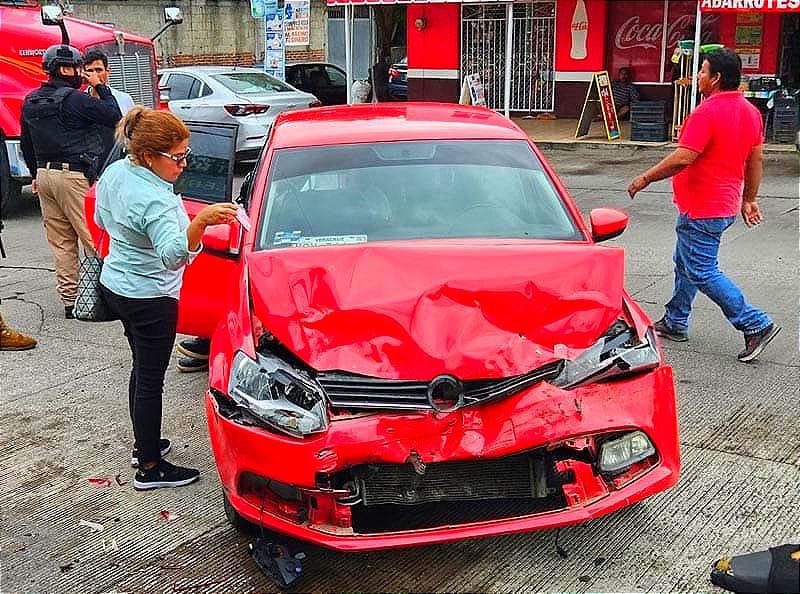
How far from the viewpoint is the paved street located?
3.53 m

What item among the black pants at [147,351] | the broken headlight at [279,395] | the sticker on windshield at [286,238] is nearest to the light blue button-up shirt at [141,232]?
the black pants at [147,351]

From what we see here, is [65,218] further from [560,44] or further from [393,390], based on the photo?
[560,44]

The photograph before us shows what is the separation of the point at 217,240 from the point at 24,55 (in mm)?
7760

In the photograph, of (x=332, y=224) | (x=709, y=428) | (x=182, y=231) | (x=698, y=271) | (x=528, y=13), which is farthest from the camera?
(x=528, y=13)

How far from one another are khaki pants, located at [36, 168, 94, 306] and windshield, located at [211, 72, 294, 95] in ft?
25.4

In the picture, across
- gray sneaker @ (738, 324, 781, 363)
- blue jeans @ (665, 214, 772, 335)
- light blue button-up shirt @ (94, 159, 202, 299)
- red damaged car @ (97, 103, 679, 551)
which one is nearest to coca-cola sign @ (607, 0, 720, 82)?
blue jeans @ (665, 214, 772, 335)

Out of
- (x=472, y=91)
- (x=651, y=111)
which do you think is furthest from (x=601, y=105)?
(x=472, y=91)

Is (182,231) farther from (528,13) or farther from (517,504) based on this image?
(528,13)

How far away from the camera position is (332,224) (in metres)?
4.37

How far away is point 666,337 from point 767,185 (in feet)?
23.3

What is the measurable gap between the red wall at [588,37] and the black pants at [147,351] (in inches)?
649

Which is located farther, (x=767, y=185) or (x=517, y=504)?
(x=767, y=185)

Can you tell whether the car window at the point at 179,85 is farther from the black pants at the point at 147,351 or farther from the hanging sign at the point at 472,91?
the black pants at the point at 147,351

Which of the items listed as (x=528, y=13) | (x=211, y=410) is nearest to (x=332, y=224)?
(x=211, y=410)
